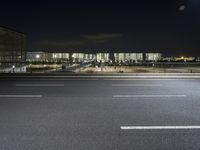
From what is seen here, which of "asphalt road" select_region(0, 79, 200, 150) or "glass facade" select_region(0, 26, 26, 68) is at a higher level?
"glass facade" select_region(0, 26, 26, 68)

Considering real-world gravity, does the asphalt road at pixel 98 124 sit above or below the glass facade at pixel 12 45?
below

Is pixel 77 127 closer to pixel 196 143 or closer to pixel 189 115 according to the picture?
pixel 196 143

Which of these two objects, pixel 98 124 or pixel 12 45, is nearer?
pixel 98 124

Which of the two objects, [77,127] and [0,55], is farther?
A: [0,55]

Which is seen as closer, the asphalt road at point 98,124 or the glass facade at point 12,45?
the asphalt road at point 98,124

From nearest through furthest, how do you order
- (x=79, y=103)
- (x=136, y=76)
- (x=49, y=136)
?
(x=49, y=136) → (x=79, y=103) → (x=136, y=76)

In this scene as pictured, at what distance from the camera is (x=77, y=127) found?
241 inches

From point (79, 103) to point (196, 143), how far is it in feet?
16.1

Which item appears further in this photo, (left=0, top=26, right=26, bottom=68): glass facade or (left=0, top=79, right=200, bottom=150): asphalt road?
(left=0, top=26, right=26, bottom=68): glass facade

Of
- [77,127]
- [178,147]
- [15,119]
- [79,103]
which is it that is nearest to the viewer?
[178,147]

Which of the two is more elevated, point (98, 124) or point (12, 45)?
point (12, 45)

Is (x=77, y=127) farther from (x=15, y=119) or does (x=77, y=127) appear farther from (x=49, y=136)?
(x=15, y=119)

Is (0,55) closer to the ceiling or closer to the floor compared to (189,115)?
closer to the ceiling

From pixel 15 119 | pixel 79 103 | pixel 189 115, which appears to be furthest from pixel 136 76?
pixel 15 119
